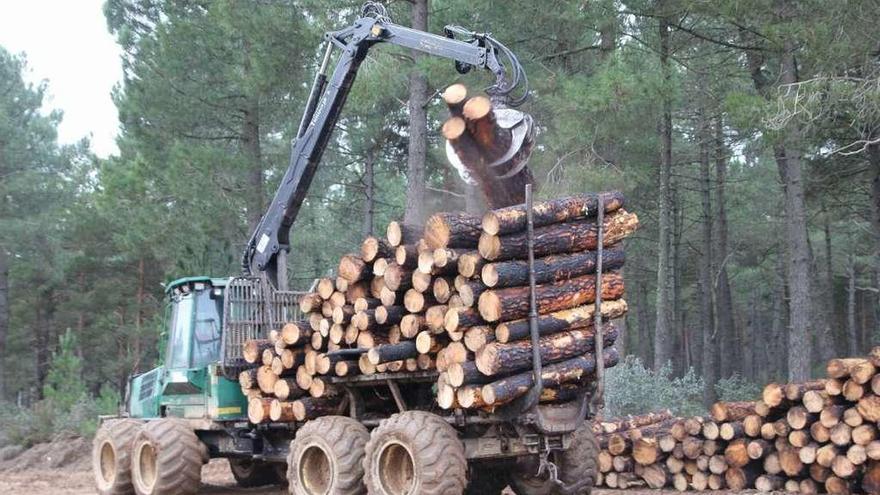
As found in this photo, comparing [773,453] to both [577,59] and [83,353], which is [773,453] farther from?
[83,353]

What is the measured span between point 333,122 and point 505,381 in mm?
5063

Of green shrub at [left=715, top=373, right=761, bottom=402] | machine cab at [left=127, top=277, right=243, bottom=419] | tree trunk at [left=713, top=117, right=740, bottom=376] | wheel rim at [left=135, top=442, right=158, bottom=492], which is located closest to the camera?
wheel rim at [left=135, top=442, right=158, bottom=492]

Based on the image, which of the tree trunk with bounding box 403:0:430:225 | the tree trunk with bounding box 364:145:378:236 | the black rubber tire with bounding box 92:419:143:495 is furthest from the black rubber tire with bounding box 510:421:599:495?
the tree trunk with bounding box 364:145:378:236

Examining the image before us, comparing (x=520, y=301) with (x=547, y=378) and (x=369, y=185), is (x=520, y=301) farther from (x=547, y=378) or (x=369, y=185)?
(x=369, y=185)

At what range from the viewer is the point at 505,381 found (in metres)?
7.70

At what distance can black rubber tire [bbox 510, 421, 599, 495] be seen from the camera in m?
8.95

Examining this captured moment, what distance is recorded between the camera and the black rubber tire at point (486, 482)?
965 cm

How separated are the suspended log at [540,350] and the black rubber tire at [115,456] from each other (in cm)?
520

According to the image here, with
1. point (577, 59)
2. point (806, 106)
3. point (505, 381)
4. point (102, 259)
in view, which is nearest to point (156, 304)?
point (102, 259)

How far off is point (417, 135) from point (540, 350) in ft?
33.2

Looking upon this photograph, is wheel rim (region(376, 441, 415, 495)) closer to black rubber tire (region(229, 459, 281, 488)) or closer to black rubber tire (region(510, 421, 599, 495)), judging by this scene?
black rubber tire (region(510, 421, 599, 495))

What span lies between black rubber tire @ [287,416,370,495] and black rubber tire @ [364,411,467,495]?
0.34 metres

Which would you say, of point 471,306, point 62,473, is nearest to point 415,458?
point 471,306

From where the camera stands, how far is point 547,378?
7.91 metres
